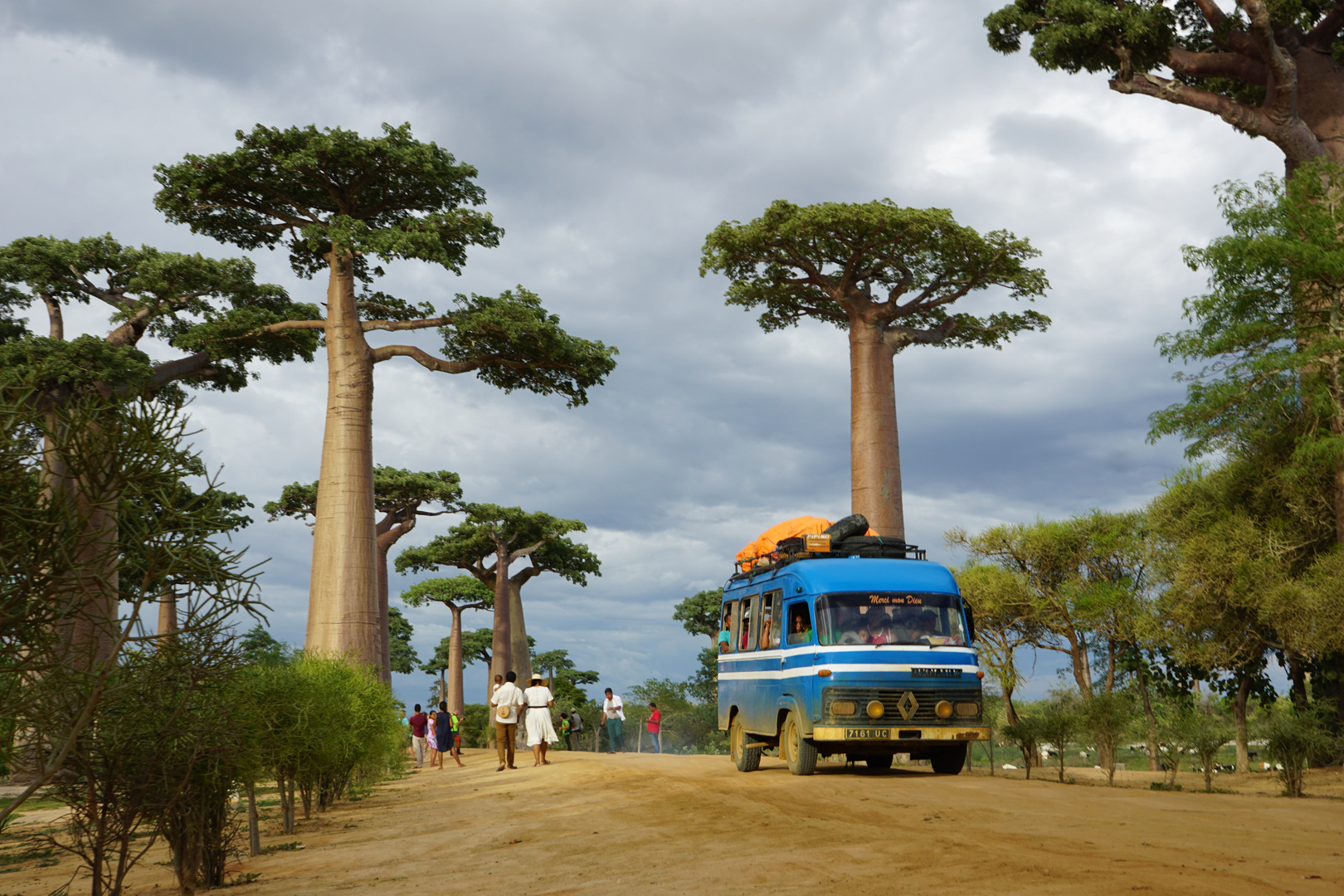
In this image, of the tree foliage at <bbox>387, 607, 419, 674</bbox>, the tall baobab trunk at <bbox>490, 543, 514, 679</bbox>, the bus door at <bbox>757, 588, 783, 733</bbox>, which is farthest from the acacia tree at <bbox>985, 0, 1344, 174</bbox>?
the tree foliage at <bbox>387, 607, 419, 674</bbox>

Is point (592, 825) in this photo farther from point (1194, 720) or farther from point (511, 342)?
point (511, 342)

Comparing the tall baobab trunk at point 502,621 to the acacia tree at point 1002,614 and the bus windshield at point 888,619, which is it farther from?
the bus windshield at point 888,619

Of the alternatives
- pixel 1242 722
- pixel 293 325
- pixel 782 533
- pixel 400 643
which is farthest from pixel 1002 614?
pixel 400 643

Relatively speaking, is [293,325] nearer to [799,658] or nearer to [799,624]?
[799,624]

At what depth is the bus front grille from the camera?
13953 millimetres

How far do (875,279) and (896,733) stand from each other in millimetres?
15748

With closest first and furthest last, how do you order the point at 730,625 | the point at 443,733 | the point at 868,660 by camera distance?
1. the point at 868,660
2. the point at 730,625
3. the point at 443,733

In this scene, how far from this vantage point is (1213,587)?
24.1 metres

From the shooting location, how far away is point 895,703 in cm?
1410

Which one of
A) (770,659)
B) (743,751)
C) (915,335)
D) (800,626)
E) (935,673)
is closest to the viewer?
(935,673)

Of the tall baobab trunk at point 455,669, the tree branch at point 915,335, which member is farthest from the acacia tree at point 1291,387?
the tall baobab trunk at point 455,669

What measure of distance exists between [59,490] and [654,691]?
55.5 metres

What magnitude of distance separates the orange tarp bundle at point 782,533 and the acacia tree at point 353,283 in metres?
6.08

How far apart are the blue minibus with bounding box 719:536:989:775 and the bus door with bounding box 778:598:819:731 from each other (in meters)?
0.02
